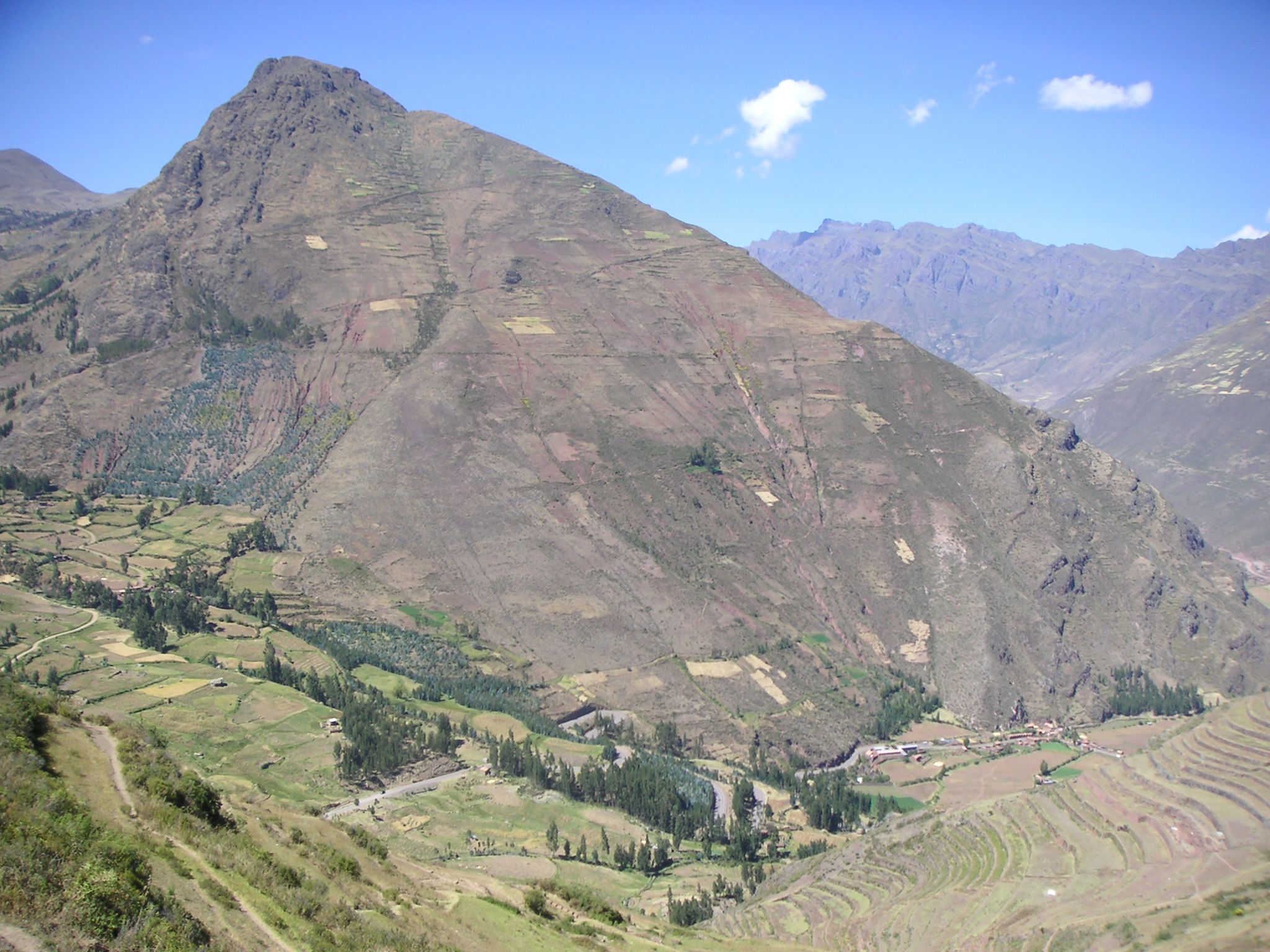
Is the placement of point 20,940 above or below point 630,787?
above

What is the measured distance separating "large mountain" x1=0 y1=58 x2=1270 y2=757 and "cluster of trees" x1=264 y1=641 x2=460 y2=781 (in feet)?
66.2

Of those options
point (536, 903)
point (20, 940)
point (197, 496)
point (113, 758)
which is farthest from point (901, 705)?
point (20, 940)

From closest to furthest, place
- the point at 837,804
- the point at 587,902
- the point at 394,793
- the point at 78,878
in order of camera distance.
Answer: the point at 78,878, the point at 587,902, the point at 394,793, the point at 837,804

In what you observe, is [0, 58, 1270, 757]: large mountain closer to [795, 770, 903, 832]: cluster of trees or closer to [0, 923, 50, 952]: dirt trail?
[795, 770, 903, 832]: cluster of trees

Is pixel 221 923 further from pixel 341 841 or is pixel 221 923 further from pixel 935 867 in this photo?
pixel 935 867

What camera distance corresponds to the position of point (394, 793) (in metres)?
92.8

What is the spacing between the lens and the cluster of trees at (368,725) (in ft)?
313

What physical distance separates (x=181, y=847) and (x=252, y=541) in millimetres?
112585

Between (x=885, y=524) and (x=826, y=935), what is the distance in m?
96.9

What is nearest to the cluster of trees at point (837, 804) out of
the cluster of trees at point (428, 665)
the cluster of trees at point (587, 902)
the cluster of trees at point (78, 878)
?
the cluster of trees at point (428, 665)

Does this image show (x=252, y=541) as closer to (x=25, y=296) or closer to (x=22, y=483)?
(x=22, y=483)

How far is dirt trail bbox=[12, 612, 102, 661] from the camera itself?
10025 centimetres

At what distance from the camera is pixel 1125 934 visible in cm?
5419

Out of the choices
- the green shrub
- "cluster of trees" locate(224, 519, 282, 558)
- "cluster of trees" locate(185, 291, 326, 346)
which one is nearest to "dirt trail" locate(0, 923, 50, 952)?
the green shrub
